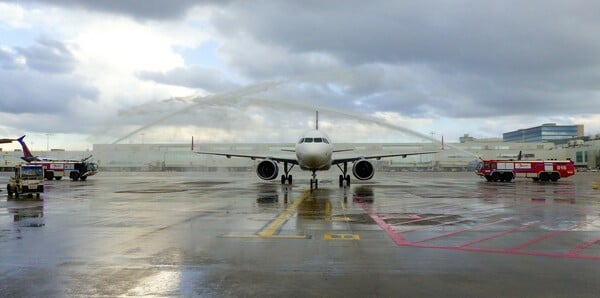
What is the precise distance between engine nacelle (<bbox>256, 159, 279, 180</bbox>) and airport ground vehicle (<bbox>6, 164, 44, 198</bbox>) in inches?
663

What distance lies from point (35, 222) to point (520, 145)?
13571 centimetres

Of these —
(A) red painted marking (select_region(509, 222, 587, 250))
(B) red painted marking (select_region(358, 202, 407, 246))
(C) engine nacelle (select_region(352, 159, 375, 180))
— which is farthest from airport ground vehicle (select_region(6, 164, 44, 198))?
(A) red painted marking (select_region(509, 222, 587, 250))

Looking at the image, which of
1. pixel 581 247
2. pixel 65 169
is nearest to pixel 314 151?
pixel 581 247

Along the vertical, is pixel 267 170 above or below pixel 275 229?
above

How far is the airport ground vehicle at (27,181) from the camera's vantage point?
1003 inches

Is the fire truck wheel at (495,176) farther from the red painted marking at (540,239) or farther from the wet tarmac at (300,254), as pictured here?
the red painted marking at (540,239)

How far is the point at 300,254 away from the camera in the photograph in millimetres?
9578

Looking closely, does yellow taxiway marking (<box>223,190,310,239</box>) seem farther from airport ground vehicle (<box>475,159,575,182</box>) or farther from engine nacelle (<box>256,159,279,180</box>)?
airport ground vehicle (<box>475,159,575,182</box>)

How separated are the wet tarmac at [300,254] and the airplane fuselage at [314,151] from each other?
53.2ft

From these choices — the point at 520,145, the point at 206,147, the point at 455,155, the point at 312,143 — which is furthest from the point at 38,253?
the point at 520,145

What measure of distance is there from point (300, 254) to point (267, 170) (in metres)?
29.5

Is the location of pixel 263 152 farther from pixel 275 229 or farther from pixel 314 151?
pixel 275 229

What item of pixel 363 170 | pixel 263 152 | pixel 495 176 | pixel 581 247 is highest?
pixel 263 152

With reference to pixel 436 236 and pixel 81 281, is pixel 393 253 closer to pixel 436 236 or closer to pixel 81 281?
pixel 436 236
